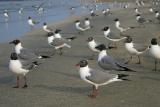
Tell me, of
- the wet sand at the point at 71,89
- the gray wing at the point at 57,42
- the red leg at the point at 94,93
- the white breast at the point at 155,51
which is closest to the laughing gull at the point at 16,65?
the wet sand at the point at 71,89

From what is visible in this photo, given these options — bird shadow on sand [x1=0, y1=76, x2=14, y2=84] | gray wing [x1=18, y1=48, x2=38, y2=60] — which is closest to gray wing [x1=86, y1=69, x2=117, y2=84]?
bird shadow on sand [x1=0, y1=76, x2=14, y2=84]

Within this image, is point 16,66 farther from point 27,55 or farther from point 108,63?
point 108,63

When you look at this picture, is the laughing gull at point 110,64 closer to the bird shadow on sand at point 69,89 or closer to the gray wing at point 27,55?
the bird shadow on sand at point 69,89

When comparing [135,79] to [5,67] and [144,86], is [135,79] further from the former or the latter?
[5,67]

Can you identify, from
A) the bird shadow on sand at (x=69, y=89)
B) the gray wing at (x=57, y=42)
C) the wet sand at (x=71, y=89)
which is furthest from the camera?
the gray wing at (x=57, y=42)

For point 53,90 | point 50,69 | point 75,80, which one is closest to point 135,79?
point 75,80

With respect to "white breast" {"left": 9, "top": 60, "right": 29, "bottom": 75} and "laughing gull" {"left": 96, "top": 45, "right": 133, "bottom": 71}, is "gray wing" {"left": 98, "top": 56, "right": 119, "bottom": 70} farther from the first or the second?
"white breast" {"left": 9, "top": 60, "right": 29, "bottom": 75}

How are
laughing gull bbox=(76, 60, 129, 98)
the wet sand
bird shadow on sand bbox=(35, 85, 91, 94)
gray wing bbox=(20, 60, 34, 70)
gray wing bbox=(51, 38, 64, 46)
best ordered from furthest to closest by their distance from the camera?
gray wing bbox=(51, 38, 64, 46) < gray wing bbox=(20, 60, 34, 70) < bird shadow on sand bbox=(35, 85, 91, 94) < laughing gull bbox=(76, 60, 129, 98) < the wet sand

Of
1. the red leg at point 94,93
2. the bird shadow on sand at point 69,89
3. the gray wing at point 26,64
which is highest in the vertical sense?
the gray wing at point 26,64

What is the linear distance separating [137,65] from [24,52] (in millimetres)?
3945

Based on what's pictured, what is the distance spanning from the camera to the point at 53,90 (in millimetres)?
10430

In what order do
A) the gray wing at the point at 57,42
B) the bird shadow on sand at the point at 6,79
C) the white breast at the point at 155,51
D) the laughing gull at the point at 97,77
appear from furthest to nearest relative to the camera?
the gray wing at the point at 57,42 < the white breast at the point at 155,51 < the bird shadow on sand at the point at 6,79 < the laughing gull at the point at 97,77

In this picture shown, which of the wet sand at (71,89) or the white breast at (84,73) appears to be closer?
the wet sand at (71,89)

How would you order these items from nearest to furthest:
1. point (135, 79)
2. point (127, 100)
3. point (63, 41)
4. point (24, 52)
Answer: point (127, 100), point (135, 79), point (24, 52), point (63, 41)
